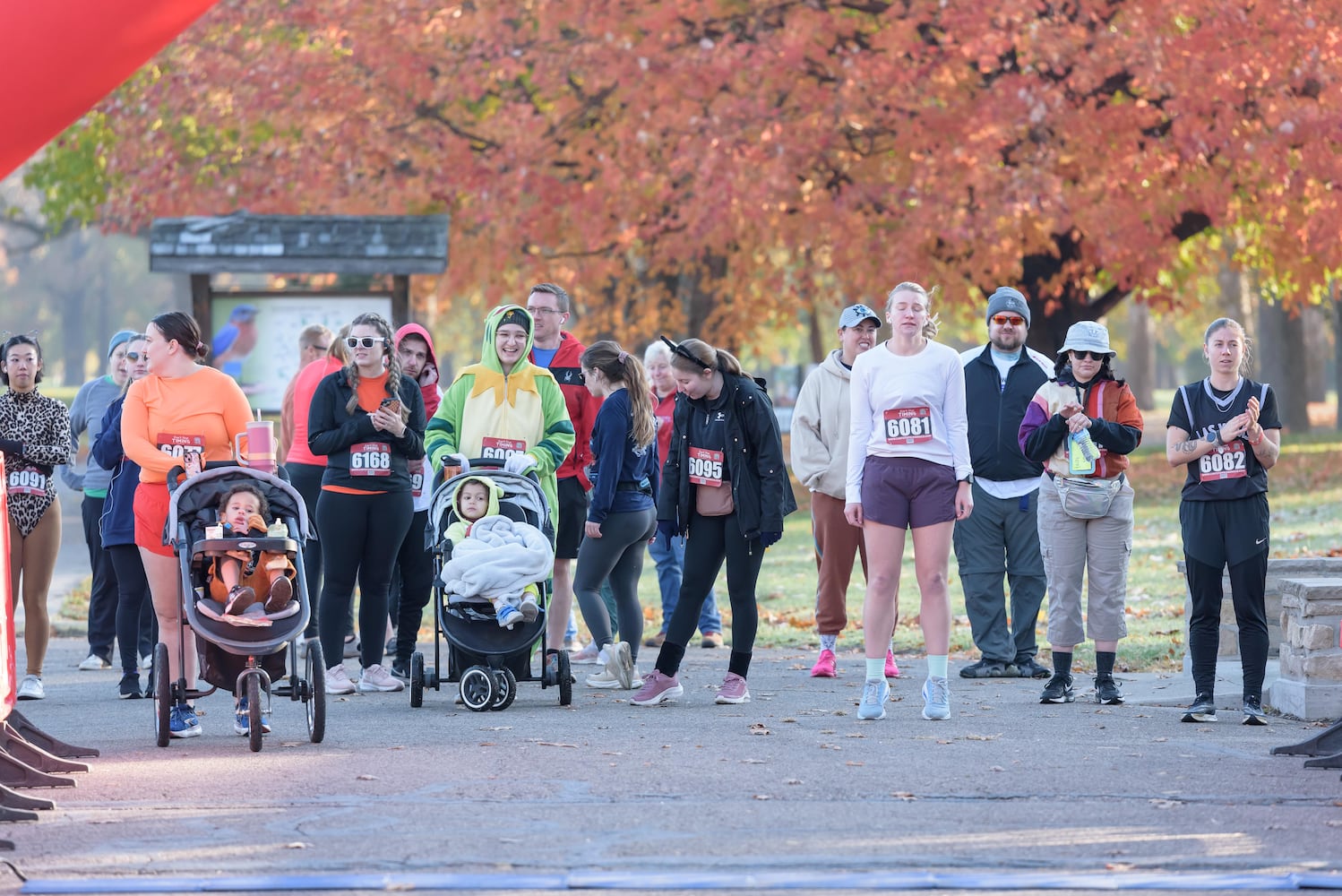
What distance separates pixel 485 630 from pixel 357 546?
3.08 ft

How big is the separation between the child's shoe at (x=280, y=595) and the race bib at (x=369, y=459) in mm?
1546

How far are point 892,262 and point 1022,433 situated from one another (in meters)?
11.7

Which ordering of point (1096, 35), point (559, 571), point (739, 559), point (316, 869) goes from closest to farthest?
point (316, 869), point (739, 559), point (559, 571), point (1096, 35)

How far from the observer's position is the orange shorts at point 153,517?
8.91 m

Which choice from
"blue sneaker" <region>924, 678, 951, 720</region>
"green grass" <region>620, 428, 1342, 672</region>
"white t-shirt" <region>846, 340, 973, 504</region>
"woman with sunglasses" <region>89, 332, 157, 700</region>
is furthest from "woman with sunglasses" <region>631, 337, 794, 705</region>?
"green grass" <region>620, 428, 1342, 672</region>

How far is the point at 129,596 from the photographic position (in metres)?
10.5

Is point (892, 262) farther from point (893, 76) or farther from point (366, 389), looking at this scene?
point (366, 389)

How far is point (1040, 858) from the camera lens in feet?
19.5

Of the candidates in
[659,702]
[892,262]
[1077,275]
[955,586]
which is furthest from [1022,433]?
[1077,275]

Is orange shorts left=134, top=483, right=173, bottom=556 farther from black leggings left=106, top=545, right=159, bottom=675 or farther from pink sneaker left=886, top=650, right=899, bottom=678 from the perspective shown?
pink sneaker left=886, top=650, right=899, bottom=678

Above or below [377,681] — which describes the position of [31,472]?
above

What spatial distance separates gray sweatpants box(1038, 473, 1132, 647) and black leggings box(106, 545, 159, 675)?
190 inches

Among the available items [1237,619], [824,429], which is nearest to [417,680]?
[824,429]

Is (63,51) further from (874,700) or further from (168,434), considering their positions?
(874,700)
